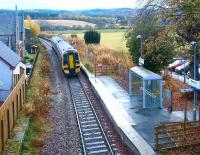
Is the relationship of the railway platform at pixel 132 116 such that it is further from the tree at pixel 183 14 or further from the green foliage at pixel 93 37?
the green foliage at pixel 93 37

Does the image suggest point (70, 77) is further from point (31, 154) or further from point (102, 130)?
point (31, 154)

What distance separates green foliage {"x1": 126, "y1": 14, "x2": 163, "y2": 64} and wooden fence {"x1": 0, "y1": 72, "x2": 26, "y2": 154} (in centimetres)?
808

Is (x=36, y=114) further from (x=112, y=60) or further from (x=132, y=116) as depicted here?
(x=112, y=60)

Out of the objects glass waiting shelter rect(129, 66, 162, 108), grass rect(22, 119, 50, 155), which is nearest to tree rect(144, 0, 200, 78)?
glass waiting shelter rect(129, 66, 162, 108)

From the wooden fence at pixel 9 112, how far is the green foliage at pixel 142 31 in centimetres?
808

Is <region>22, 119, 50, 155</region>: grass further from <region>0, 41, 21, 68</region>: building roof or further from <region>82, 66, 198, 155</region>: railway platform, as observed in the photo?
<region>0, 41, 21, 68</region>: building roof

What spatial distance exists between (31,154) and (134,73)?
36.5 feet

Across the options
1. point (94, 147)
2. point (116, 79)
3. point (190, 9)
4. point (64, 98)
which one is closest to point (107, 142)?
point (94, 147)

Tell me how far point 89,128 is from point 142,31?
1137 centimetres

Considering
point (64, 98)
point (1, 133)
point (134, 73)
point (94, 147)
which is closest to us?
point (1, 133)

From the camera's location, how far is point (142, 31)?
30750 mm

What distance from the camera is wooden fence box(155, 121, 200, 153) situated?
56.2 feet

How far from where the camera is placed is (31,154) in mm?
17562

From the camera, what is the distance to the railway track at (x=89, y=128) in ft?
60.3
